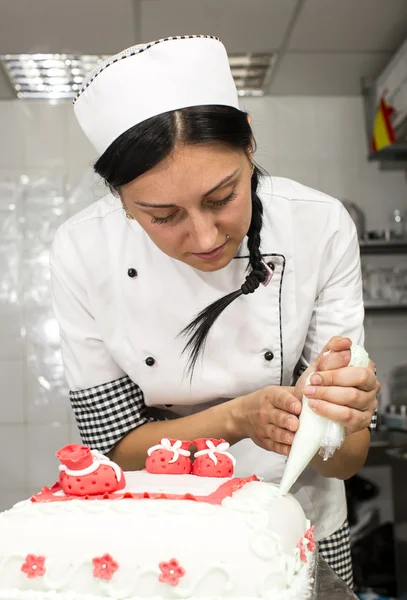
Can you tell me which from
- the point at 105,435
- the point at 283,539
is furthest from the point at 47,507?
the point at 105,435

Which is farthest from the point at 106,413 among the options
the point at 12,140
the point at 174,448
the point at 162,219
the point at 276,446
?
the point at 12,140

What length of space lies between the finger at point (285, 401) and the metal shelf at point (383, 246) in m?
2.55

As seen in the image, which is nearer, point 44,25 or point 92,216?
point 92,216

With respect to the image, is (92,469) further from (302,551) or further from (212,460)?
(302,551)

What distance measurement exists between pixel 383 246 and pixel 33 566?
3146mm

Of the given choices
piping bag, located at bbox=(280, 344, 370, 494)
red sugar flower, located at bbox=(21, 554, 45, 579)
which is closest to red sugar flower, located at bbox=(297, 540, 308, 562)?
piping bag, located at bbox=(280, 344, 370, 494)

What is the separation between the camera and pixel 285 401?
4.30 feet

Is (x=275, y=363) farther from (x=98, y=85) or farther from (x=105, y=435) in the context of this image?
(x=98, y=85)

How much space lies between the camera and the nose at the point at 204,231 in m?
1.20

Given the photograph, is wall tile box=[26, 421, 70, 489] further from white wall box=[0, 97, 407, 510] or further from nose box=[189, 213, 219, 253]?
nose box=[189, 213, 219, 253]

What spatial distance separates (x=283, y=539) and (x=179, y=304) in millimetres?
698

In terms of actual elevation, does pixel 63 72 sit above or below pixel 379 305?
above

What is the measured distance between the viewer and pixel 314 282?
5.29ft

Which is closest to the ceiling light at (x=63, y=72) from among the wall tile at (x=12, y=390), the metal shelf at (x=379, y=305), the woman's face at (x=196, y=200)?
the metal shelf at (x=379, y=305)
